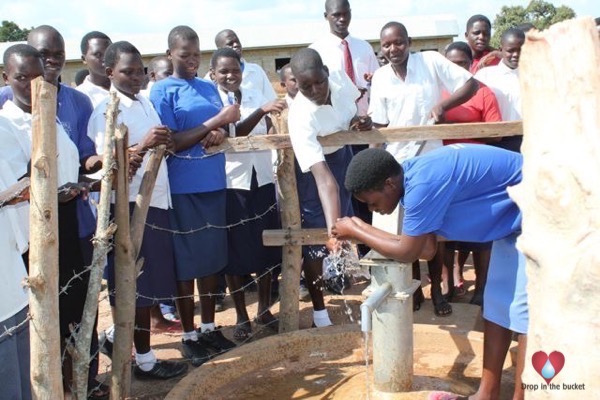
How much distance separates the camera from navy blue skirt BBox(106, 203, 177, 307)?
11.8 feet

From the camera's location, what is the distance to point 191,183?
377cm

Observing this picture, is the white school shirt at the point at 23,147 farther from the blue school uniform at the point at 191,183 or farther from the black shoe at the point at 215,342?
the black shoe at the point at 215,342

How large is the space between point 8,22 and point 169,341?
4701 cm

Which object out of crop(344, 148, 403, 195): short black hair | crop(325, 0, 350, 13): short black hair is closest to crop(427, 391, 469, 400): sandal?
crop(344, 148, 403, 195): short black hair

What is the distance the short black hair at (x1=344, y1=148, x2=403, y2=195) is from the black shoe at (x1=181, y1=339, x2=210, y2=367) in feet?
5.83

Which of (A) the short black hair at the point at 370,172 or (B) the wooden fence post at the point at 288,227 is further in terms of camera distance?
(B) the wooden fence post at the point at 288,227

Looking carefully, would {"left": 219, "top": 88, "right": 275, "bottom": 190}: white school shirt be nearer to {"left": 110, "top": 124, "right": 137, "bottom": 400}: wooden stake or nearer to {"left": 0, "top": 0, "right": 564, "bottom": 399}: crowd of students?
{"left": 0, "top": 0, "right": 564, "bottom": 399}: crowd of students

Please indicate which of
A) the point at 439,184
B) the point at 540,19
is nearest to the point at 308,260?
the point at 439,184

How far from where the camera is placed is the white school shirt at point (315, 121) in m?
3.67

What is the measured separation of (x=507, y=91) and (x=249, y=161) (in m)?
1.95

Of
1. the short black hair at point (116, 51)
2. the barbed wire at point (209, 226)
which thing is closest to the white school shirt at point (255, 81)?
the barbed wire at point (209, 226)

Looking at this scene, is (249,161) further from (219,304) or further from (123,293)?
(219,304)

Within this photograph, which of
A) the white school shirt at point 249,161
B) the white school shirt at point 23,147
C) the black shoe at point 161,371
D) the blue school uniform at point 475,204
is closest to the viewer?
the white school shirt at point 23,147

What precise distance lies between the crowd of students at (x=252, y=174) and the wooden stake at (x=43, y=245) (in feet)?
0.27
